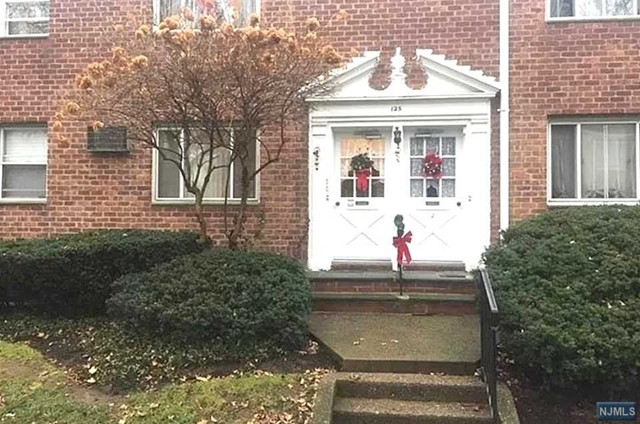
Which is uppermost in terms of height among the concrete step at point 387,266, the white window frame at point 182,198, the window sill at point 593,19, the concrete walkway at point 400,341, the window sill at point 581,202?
the window sill at point 593,19

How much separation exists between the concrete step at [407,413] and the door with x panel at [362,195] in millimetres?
3934

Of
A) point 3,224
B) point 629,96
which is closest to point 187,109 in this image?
point 3,224

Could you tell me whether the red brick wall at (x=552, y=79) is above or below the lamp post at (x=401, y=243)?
above

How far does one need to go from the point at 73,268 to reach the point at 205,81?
2.69 m

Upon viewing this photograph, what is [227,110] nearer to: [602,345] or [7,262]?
[7,262]

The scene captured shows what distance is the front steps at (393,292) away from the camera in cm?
757

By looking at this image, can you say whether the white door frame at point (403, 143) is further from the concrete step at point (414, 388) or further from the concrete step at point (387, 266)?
the concrete step at point (414, 388)

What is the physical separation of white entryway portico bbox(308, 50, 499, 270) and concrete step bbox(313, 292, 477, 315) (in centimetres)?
131

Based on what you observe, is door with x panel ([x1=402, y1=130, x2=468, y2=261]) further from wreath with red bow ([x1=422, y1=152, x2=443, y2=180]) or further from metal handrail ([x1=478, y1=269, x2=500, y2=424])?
metal handrail ([x1=478, y1=269, x2=500, y2=424])

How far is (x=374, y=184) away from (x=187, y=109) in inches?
123

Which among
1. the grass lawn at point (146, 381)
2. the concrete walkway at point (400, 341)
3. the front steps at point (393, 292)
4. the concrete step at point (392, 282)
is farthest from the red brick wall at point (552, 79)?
the grass lawn at point (146, 381)

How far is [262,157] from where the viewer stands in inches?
365

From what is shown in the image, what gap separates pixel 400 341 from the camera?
6375mm

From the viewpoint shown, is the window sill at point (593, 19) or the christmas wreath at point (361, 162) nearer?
the window sill at point (593, 19)
